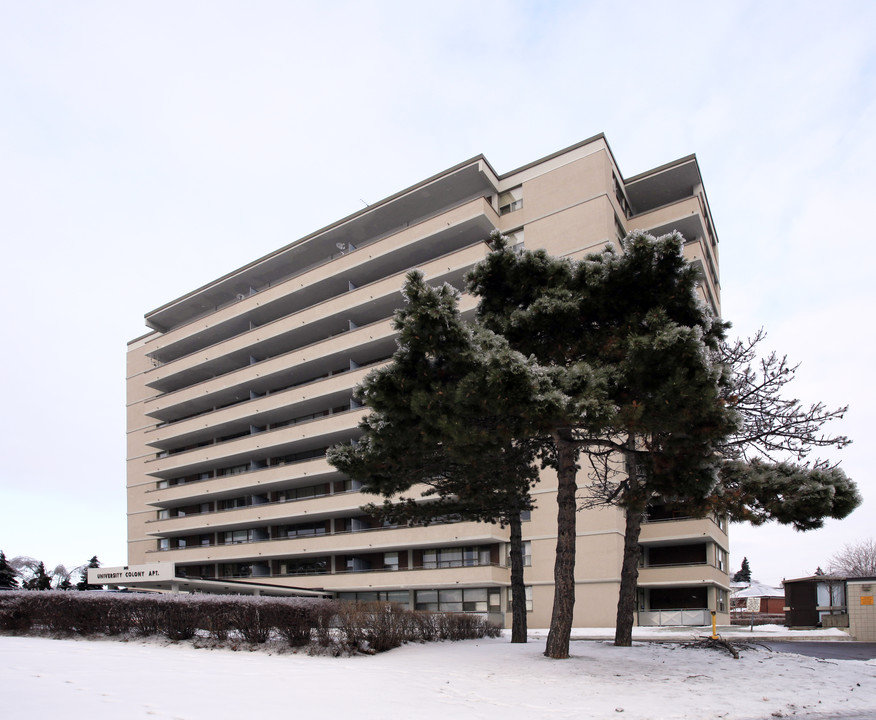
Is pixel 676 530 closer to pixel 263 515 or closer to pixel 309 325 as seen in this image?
pixel 309 325

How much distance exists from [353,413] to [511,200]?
15.5 meters

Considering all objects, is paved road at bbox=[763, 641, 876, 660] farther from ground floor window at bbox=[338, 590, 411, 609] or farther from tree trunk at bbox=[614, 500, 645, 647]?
ground floor window at bbox=[338, 590, 411, 609]

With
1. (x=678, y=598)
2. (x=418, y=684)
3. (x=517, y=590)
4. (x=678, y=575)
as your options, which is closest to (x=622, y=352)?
(x=418, y=684)

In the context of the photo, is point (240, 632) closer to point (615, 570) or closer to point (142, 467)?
point (615, 570)

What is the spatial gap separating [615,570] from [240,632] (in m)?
22.5

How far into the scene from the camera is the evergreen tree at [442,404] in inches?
460

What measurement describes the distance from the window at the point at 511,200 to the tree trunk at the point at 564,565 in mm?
27551

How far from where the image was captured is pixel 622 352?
13023 mm

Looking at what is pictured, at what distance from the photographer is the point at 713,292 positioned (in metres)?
47.7

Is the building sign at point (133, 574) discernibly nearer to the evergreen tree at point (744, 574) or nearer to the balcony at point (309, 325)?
the balcony at point (309, 325)

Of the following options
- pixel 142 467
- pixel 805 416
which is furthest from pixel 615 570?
pixel 142 467

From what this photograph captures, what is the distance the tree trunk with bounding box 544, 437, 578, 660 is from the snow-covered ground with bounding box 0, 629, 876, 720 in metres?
0.43

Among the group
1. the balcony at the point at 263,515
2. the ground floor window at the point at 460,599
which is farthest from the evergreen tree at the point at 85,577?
the ground floor window at the point at 460,599

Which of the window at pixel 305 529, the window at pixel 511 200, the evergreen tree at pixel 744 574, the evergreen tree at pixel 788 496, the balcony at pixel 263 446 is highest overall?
the window at pixel 511 200
